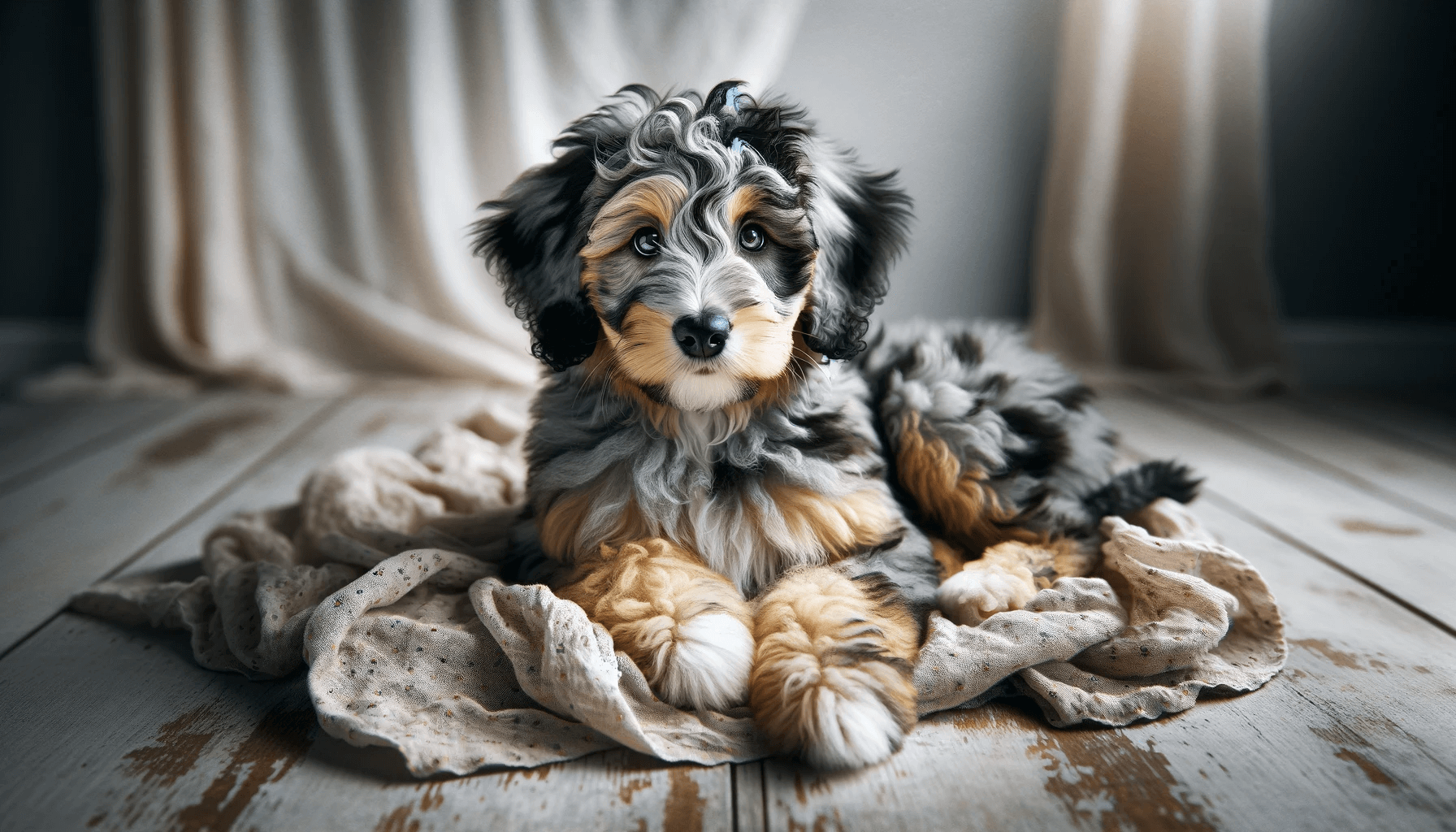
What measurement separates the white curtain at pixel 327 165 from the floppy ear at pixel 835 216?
8.69ft

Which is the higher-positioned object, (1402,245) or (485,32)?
(485,32)

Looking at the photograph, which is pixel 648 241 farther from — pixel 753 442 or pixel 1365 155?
pixel 1365 155

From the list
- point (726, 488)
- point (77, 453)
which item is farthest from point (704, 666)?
point (77, 453)

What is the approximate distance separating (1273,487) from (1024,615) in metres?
1.68

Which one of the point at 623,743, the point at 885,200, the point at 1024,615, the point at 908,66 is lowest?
the point at 623,743

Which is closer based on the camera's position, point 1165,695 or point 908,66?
point 1165,695

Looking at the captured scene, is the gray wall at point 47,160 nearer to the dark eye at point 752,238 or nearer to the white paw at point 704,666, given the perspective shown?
the dark eye at point 752,238

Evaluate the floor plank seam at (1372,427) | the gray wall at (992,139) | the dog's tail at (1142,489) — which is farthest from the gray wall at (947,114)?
the dog's tail at (1142,489)

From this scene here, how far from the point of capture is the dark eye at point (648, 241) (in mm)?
1824

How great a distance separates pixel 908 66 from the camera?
4711 millimetres

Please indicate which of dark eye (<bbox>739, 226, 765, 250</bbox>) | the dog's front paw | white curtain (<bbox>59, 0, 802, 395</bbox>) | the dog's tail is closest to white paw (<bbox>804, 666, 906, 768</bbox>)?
the dog's front paw

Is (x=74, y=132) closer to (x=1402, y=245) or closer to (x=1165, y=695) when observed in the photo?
(x=1165, y=695)

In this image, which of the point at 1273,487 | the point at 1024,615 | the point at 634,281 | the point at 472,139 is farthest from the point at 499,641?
the point at 472,139

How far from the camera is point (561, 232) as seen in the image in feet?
6.31
